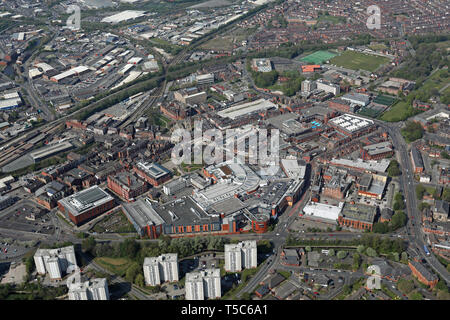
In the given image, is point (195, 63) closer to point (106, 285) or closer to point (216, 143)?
point (216, 143)

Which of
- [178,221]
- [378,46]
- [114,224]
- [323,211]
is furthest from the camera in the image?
[378,46]

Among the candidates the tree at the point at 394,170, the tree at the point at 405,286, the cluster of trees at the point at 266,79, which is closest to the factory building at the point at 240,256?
the tree at the point at 405,286

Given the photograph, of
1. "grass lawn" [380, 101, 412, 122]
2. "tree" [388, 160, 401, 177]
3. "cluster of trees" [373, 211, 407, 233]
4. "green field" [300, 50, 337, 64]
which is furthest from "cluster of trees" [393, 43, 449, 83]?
"cluster of trees" [373, 211, 407, 233]

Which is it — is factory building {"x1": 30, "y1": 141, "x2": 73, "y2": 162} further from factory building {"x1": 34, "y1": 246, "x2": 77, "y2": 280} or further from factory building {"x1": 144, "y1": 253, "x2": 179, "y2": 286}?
factory building {"x1": 144, "y1": 253, "x2": 179, "y2": 286}

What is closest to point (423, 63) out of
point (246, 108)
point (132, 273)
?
point (246, 108)

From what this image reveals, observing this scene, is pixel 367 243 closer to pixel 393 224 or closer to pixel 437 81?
pixel 393 224
